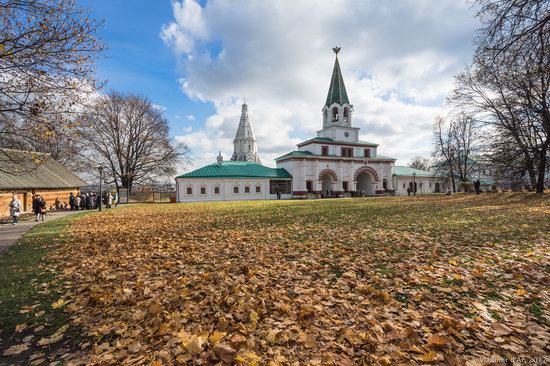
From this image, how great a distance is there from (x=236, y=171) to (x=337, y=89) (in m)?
25.0

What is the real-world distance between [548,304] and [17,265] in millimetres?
10609

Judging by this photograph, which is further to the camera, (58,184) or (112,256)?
(58,184)

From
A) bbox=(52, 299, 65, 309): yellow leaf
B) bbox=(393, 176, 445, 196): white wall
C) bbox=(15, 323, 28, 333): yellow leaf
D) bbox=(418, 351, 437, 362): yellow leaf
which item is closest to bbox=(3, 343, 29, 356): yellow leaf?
bbox=(15, 323, 28, 333): yellow leaf

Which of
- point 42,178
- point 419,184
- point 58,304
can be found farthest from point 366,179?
point 58,304

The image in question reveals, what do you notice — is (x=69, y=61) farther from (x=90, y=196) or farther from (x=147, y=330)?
(x=90, y=196)

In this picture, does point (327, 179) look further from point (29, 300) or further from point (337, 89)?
point (29, 300)

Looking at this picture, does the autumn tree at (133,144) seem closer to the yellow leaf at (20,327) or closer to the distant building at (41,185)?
the distant building at (41,185)

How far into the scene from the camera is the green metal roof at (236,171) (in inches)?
1737

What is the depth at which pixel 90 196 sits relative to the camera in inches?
1102

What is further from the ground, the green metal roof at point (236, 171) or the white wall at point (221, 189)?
the green metal roof at point (236, 171)

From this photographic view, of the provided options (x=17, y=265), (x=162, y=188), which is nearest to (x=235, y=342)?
(x=17, y=265)

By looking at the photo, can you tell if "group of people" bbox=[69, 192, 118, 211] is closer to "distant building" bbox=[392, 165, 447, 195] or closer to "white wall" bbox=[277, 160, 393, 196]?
"white wall" bbox=[277, 160, 393, 196]

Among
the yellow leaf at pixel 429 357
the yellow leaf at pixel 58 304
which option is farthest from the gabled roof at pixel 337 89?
the yellow leaf at pixel 429 357

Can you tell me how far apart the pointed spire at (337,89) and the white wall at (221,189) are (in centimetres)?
2070
